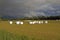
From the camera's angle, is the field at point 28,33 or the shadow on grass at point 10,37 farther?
the field at point 28,33

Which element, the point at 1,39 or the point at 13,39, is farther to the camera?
the point at 1,39

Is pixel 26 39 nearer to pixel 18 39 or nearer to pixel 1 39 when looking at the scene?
pixel 18 39

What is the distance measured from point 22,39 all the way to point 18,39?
0.27 m

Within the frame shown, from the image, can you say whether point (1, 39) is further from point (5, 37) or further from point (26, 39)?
point (26, 39)

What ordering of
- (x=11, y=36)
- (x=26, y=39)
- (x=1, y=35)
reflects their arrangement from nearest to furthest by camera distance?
(x=26, y=39) < (x=11, y=36) < (x=1, y=35)

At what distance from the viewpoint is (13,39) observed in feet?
38.6

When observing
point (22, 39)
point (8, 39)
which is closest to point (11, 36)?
point (8, 39)

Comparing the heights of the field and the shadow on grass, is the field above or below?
below

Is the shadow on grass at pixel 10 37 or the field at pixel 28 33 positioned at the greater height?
the shadow on grass at pixel 10 37

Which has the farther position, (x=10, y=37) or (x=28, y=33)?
(x=28, y=33)

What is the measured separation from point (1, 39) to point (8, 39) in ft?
2.28

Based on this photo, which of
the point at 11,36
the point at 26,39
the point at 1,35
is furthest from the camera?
the point at 1,35

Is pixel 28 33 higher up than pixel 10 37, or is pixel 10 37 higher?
pixel 10 37

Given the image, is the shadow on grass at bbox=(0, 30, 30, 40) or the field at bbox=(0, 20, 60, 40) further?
the field at bbox=(0, 20, 60, 40)
